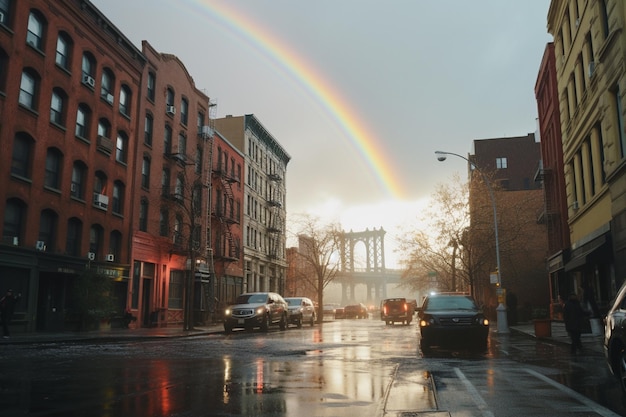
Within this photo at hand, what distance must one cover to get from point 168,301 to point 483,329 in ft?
86.1

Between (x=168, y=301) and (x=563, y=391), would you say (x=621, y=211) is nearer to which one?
(x=563, y=391)

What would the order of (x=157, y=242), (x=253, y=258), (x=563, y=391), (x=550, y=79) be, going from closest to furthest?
1. (x=563, y=391)
2. (x=550, y=79)
3. (x=157, y=242)
4. (x=253, y=258)

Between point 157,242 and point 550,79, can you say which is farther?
point 157,242

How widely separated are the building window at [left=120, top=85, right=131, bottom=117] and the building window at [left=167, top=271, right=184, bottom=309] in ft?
37.4

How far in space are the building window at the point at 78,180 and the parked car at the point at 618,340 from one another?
26.3 m

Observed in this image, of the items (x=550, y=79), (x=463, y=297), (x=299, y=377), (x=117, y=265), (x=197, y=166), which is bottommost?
(x=299, y=377)

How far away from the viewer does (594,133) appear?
74.8 feet

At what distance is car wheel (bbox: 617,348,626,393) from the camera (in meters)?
7.39

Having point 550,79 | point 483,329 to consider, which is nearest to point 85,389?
point 483,329

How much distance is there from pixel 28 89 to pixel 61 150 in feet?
10.6

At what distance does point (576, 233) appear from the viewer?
27.2 meters

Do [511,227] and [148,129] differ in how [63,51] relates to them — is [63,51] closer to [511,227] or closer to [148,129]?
[148,129]

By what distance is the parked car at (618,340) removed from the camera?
743 centimetres

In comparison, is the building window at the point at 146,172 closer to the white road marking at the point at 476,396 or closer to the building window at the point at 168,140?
the building window at the point at 168,140
